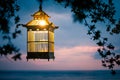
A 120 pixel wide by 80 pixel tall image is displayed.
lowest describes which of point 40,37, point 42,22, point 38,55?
point 38,55

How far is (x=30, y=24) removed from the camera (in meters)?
6.45

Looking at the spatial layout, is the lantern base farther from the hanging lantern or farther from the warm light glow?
the warm light glow

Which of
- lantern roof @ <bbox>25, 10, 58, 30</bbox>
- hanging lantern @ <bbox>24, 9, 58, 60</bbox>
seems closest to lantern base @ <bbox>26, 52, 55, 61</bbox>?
hanging lantern @ <bbox>24, 9, 58, 60</bbox>

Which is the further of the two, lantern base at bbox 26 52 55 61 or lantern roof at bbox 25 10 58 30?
lantern base at bbox 26 52 55 61

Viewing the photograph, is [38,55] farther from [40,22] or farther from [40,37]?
[40,22]

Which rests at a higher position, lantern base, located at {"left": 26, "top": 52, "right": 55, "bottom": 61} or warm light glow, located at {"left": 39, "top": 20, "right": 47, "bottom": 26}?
warm light glow, located at {"left": 39, "top": 20, "right": 47, "bottom": 26}

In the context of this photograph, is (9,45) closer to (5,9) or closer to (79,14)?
(5,9)

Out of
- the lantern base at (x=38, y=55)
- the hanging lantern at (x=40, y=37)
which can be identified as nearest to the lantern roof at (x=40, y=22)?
the hanging lantern at (x=40, y=37)

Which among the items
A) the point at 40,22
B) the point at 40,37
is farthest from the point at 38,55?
the point at 40,22

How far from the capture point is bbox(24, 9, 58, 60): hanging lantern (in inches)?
244

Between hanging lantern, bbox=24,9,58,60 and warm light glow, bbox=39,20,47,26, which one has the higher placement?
warm light glow, bbox=39,20,47,26

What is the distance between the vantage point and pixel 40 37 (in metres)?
6.48

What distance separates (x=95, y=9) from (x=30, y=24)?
1.67 m

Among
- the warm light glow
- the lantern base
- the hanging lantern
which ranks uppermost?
the warm light glow
